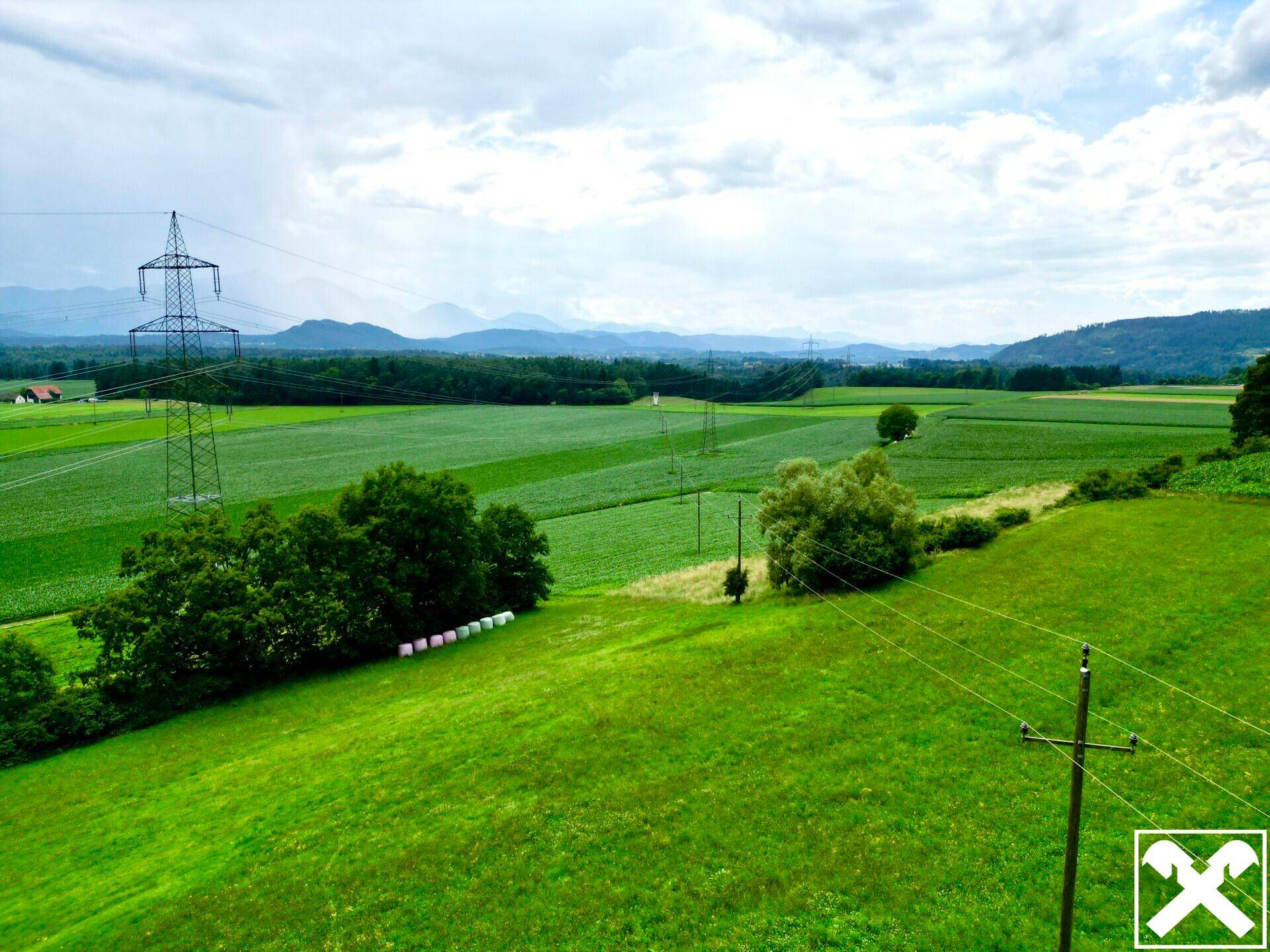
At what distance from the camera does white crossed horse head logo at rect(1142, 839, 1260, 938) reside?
1512cm

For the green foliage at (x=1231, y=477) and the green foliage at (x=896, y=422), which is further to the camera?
the green foliage at (x=896, y=422)

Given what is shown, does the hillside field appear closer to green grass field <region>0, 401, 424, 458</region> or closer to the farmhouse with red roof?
green grass field <region>0, 401, 424, 458</region>

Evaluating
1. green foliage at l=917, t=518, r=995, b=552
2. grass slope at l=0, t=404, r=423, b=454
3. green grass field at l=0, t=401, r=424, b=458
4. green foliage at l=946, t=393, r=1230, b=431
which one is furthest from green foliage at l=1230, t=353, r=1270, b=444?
grass slope at l=0, t=404, r=423, b=454

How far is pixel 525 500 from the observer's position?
80.6m

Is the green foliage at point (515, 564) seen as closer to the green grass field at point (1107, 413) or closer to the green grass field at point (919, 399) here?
the green grass field at point (1107, 413)

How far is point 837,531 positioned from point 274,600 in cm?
3177

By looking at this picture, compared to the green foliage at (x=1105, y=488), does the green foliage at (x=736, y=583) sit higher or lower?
lower

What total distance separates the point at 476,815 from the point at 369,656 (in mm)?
23776

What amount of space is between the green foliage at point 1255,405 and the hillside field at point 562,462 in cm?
1201

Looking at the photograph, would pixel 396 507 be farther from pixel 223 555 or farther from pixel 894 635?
pixel 894 635

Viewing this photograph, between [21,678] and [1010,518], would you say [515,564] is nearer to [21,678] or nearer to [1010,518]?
[21,678]

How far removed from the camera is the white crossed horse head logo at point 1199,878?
15117 mm

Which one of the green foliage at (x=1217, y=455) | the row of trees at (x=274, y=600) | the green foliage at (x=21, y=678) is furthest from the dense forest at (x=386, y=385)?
the green foliage at (x=21, y=678)

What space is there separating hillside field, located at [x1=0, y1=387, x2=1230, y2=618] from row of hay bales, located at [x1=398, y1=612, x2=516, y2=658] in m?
7.20
